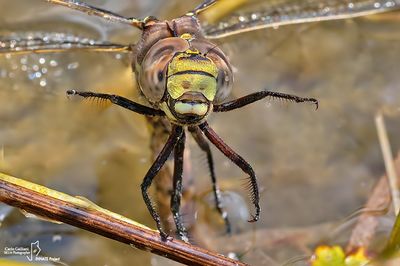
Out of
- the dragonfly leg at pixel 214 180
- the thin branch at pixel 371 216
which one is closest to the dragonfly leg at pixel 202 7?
the dragonfly leg at pixel 214 180

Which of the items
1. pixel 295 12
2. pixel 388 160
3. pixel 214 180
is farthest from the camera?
pixel 295 12

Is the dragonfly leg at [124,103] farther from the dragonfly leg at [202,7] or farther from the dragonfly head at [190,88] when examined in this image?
A: the dragonfly leg at [202,7]

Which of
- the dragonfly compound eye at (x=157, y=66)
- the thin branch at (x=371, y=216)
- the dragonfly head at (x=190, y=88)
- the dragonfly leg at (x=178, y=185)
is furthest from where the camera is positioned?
the thin branch at (x=371, y=216)

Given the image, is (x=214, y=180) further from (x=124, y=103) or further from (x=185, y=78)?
(x=185, y=78)

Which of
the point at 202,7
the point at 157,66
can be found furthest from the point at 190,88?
the point at 202,7

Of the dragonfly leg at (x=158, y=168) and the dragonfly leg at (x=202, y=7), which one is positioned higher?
the dragonfly leg at (x=202, y=7)

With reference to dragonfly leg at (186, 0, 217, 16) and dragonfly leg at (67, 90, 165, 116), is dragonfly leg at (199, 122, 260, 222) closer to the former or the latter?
dragonfly leg at (67, 90, 165, 116)

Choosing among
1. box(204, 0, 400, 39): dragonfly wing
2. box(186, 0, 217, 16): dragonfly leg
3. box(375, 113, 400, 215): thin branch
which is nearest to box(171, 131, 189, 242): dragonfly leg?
box(186, 0, 217, 16): dragonfly leg
